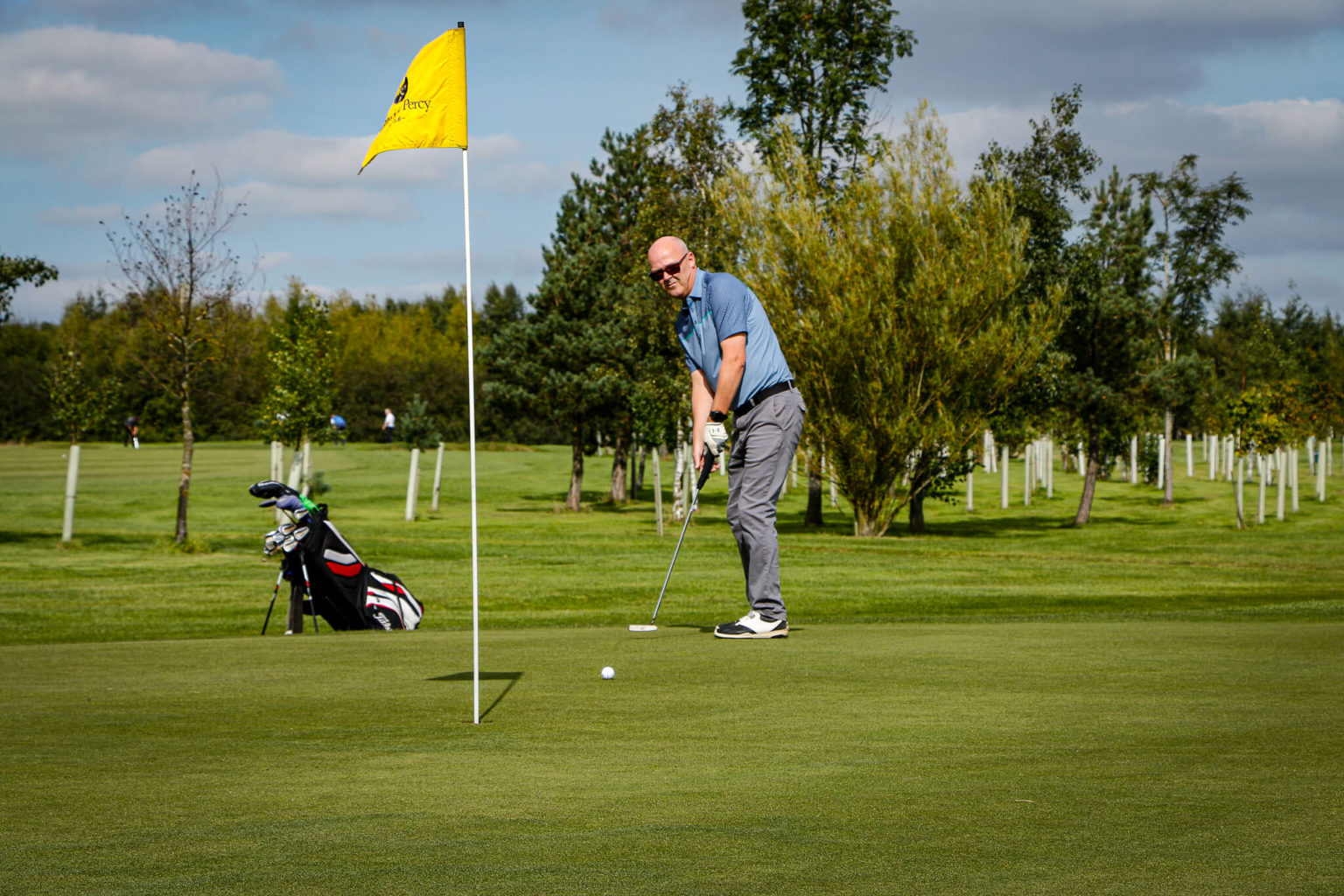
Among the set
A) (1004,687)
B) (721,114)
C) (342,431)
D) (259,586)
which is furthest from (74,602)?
(342,431)

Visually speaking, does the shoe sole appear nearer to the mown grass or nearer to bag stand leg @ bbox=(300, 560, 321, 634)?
bag stand leg @ bbox=(300, 560, 321, 634)

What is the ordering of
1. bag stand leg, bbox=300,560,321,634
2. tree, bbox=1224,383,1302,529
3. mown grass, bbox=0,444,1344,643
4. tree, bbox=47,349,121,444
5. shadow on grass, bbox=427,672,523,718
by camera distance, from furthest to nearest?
tree, bbox=47,349,121,444
tree, bbox=1224,383,1302,529
mown grass, bbox=0,444,1344,643
bag stand leg, bbox=300,560,321,634
shadow on grass, bbox=427,672,523,718

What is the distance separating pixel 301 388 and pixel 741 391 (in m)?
38.7

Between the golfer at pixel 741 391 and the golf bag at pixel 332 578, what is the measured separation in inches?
165

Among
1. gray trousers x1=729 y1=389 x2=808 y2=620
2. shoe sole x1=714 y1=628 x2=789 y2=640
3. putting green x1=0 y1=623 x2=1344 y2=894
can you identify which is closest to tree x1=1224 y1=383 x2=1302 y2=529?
shoe sole x1=714 y1=628 x2=789 y2=640

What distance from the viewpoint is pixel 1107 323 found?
41.7 meters

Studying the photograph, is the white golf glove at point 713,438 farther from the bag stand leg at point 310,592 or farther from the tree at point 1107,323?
the tree at point 1107,323

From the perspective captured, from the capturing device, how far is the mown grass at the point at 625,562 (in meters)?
16.4

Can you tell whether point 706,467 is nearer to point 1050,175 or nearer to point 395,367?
point 1050,175

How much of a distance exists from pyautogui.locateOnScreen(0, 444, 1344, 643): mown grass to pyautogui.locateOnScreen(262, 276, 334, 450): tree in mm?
Result: 3206

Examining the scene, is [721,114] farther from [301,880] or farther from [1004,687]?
[301,880]

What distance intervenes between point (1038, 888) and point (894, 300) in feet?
95.3

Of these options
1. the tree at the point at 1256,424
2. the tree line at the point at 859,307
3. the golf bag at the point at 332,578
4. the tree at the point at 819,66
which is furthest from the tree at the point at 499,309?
the golf bag at the point at 332,578

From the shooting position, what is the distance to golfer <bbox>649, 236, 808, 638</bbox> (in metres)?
7.48
